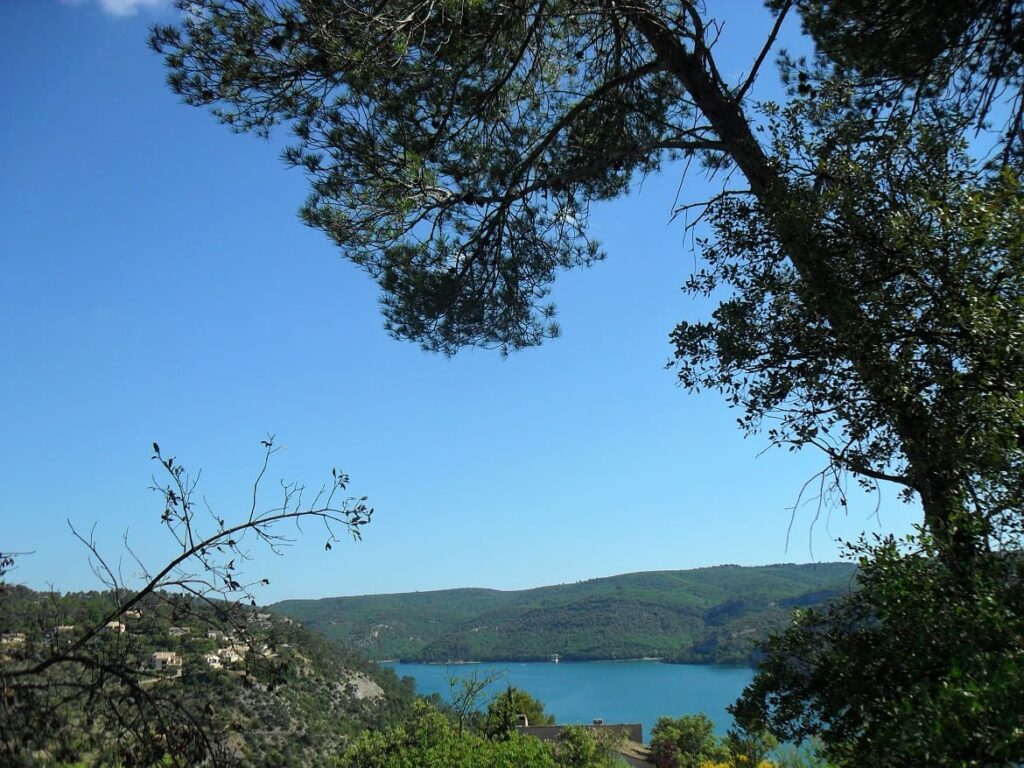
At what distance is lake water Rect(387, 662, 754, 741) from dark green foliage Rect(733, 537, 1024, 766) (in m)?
49.1

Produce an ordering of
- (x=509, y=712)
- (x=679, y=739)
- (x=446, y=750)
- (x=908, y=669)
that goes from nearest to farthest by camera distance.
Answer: (x=908, y=669) < (x=446, y=750) < (x=509, y=712) < (x=679, y=739)

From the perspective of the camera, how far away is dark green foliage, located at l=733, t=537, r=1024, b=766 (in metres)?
1.80

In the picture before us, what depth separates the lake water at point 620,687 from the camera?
56.8 meters

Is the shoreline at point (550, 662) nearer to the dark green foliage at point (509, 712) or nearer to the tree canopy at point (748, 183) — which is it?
the dark green foliage at point (509, 712)

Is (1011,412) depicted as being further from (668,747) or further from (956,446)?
(668,747)

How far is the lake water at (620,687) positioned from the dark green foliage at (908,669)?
49148mm

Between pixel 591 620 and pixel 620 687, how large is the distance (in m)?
24.7

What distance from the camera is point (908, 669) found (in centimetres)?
229

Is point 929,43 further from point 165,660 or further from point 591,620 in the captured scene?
point 591,620

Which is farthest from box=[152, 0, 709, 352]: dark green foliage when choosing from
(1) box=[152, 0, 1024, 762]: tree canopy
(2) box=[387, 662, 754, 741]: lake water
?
(2) box=[387, 662, 754, 741]: lake water

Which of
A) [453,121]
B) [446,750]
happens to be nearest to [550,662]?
[446,750]

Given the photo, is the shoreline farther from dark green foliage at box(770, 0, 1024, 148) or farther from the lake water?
dark green foliage at box(770, 0, 1024, 148)

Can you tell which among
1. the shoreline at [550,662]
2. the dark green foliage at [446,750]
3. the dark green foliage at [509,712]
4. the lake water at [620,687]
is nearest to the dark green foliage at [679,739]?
the dark green foliage at [509,712]

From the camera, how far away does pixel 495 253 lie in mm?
5453
